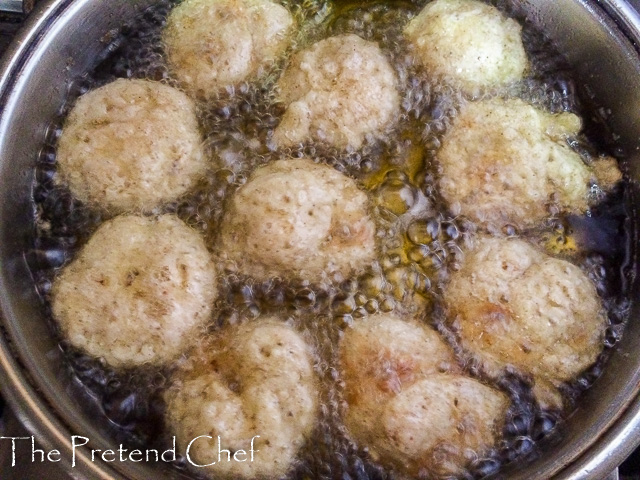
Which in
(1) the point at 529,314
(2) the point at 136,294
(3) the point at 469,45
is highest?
(3) the point at 469,45

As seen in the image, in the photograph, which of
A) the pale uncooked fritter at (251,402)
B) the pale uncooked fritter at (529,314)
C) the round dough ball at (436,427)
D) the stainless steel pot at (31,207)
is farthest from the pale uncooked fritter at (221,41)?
the round dough ball at (436,427)

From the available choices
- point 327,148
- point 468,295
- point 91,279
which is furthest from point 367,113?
point 91,279

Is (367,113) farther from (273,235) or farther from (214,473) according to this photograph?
(214,473)

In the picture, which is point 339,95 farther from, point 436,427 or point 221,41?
point 436,427

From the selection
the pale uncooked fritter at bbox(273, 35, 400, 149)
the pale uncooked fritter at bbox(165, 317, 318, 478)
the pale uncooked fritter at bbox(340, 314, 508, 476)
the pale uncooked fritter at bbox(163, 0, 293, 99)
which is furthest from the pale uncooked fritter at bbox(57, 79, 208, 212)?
the pale uncooked fritter at bbox(340, 314, 508, 476)

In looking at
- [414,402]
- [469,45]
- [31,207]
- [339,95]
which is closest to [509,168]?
[469,45]

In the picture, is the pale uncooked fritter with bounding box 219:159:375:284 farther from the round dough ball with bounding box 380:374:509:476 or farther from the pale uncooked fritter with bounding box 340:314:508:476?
the round dough ball with bounding box 380:374:509:476
